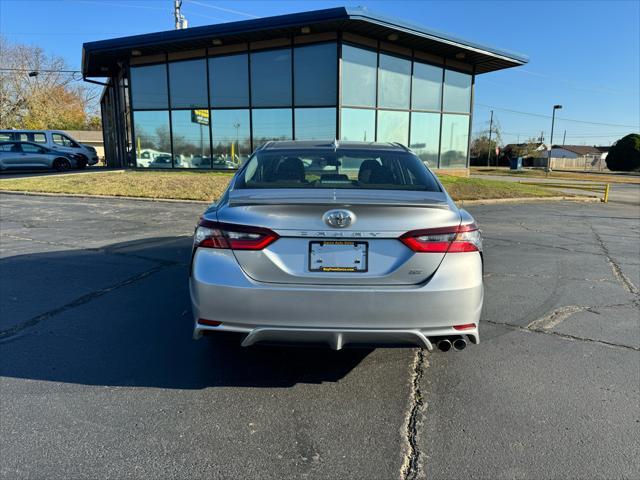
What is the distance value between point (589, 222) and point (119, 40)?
18159mm

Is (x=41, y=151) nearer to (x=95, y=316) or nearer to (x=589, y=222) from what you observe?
(x=95, y=316)

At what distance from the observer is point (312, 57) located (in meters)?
16.9

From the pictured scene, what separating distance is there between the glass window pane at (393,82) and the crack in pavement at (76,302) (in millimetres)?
13994

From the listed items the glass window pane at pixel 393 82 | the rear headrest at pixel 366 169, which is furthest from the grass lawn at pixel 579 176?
the rear headrest at pixel 366 169

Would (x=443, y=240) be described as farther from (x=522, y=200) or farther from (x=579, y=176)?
(x=579, y=176)

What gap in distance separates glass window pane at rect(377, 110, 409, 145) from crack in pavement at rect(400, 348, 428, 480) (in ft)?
50.6

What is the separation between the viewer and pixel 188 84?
19.0 meters

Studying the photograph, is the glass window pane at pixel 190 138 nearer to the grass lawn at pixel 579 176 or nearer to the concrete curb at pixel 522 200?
the concrete curb at pixel 522 200

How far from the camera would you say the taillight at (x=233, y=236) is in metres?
2.64


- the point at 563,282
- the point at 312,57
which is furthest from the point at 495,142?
the point at 563,282

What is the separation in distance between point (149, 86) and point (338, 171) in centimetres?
1867

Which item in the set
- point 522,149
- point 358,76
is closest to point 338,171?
point 358,76

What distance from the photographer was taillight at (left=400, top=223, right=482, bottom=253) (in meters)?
2.64

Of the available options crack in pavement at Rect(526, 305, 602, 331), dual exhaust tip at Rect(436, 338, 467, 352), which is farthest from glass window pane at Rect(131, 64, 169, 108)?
dual exhaust tip at Rect(436, 338, 467, 352)
